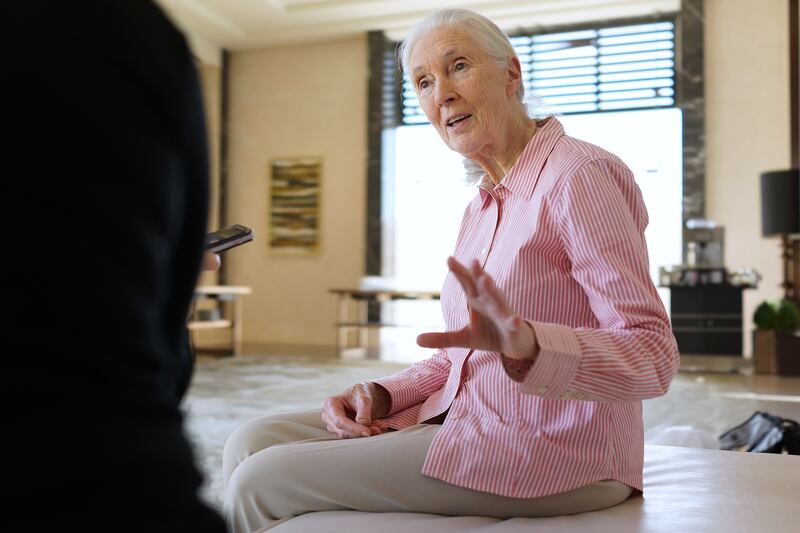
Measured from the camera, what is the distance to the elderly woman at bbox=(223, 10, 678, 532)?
1.02 m

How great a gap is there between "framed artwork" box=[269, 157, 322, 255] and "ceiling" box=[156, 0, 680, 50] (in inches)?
68.9

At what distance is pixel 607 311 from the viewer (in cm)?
111

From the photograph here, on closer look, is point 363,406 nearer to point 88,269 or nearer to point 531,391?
point 531,391

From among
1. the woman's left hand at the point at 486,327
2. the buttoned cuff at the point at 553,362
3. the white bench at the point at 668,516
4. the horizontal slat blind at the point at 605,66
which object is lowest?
the white bench at the point at 668,516

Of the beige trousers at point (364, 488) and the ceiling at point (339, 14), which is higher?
the ceiling at point (339, 14)

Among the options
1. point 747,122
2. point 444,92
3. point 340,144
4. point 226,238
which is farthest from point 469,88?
point 340,144

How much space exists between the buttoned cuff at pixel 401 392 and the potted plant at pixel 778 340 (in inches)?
223

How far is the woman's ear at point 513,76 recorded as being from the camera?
5.09ft

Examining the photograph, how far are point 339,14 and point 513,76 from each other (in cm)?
826

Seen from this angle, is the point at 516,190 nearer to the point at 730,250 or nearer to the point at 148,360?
the point at 148,360

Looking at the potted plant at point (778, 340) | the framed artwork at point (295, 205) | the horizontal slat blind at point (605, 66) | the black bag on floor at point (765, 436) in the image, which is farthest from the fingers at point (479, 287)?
the framed artwork at point (295, 205)

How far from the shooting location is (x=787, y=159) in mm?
7918

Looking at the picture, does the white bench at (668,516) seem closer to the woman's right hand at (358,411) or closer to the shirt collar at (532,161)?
the woman's right hand at (358,411)

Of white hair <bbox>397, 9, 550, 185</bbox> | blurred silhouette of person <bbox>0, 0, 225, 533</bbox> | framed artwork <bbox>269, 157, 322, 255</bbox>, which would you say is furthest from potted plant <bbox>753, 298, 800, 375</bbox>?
blurred silhouette of person <bbox>0, 0, 225, 533</bbox>
